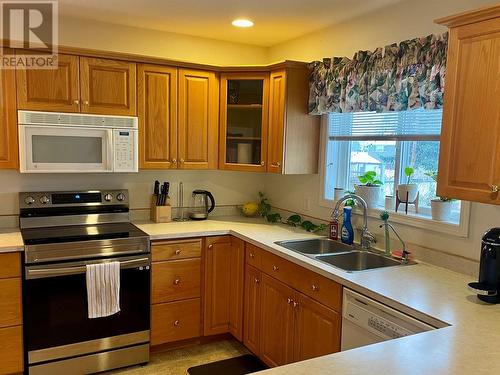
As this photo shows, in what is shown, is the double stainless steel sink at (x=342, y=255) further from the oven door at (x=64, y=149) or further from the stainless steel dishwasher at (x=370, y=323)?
the oven door at (x=64, y=149)

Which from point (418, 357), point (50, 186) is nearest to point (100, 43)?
point (50, 186)

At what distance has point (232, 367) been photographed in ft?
9.68

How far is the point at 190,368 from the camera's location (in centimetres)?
292

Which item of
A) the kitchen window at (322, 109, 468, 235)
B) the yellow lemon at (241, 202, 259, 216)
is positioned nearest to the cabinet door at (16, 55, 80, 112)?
the yellow lemon at (241, 202, 259, 216)

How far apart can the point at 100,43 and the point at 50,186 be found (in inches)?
45.0

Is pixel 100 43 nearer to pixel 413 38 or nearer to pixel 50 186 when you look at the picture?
pixel 50 186

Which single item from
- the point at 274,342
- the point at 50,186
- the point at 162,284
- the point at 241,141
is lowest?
the point at 274,342

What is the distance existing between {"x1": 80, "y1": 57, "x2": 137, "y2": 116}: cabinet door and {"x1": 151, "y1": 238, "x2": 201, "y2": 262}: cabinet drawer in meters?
0.99

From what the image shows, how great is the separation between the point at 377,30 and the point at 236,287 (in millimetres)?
2055

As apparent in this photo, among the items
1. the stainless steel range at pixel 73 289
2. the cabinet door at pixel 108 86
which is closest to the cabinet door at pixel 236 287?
the stainless steel range at pixel 73 289

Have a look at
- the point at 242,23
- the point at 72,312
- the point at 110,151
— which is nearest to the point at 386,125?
the point at 242,23

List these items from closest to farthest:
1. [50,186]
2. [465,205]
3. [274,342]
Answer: [465,205] < [274,342] < [50,186]

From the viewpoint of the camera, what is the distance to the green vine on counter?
3236mm

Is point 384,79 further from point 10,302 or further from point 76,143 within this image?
point 10,302
